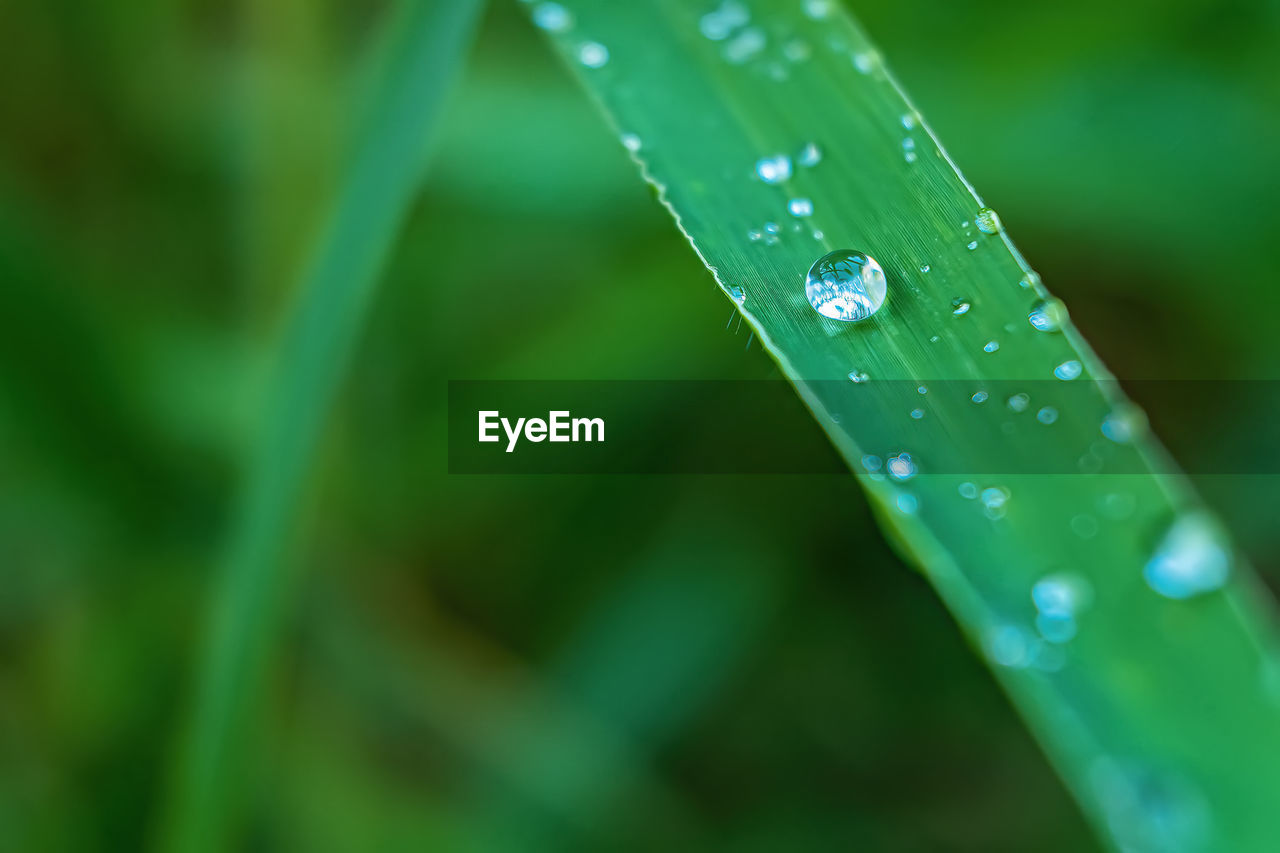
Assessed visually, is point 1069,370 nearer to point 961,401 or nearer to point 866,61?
point 961,401

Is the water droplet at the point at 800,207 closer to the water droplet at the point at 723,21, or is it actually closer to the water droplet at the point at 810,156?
the water droplet at the point at 810,156

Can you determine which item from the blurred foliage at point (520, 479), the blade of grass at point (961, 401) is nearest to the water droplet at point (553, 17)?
the blade of grass at point (961, 401)

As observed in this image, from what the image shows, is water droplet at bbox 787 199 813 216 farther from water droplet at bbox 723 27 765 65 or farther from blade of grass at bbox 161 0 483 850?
blade of grass at bbox 161 0 483 850

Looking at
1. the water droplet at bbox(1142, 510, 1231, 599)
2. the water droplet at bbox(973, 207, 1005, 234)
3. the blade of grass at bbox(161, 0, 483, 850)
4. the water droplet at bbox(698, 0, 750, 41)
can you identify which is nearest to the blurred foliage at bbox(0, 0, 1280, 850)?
the blade of grass at bbox(161, 0, 483, 850)

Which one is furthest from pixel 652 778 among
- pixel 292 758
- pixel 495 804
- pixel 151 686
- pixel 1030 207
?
pixel 1030 207

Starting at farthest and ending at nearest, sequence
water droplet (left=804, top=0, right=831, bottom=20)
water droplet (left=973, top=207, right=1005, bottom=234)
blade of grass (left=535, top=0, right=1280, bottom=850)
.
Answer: water droplet (left=804, top=0, right=831, bottom=20)
water droplet (left=973, top=207, right=1005, bottom=234)
blade of grass (left=535, top=0, right=1280, bottom=850)

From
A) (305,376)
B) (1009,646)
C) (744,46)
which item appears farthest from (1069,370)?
(305,376)
